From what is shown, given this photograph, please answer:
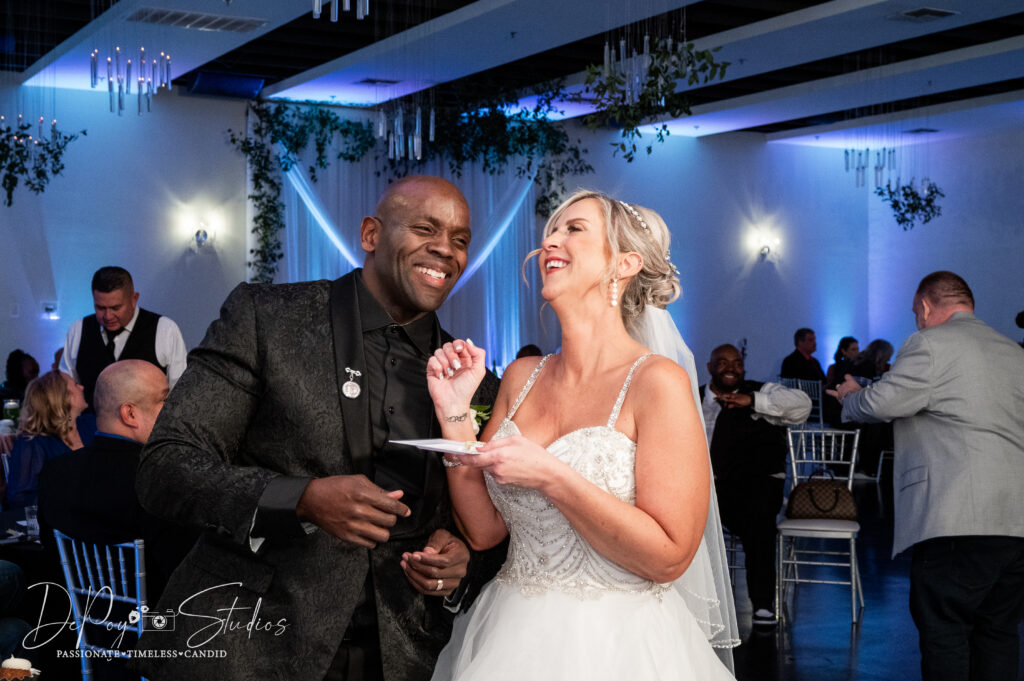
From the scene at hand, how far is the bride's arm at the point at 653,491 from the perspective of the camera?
197 cm

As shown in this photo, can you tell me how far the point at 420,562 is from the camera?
6.68ft

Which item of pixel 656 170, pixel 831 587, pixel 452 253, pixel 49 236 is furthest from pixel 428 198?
pixel 656 170

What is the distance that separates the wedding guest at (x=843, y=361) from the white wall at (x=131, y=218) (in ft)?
23.0

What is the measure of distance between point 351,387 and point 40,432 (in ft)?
11.8

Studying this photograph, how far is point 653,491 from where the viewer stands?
6.77 ft

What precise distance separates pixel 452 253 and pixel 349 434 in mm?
435

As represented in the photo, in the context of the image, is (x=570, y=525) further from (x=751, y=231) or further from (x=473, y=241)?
(x=751, y=231)

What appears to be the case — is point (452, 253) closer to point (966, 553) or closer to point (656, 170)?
point (966, 553)

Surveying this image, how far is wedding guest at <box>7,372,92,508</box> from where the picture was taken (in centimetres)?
505

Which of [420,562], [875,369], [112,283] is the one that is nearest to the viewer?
[420,562]

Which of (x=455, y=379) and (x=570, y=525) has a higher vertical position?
(x=455, y=379)

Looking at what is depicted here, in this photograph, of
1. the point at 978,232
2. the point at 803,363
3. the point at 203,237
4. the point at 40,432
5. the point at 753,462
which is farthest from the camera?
the point at 978,232

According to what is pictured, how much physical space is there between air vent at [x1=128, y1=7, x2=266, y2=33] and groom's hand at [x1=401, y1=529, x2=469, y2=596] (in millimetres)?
7340

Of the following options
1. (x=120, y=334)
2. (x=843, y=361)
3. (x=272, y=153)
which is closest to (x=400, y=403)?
(x=120, y=334)
